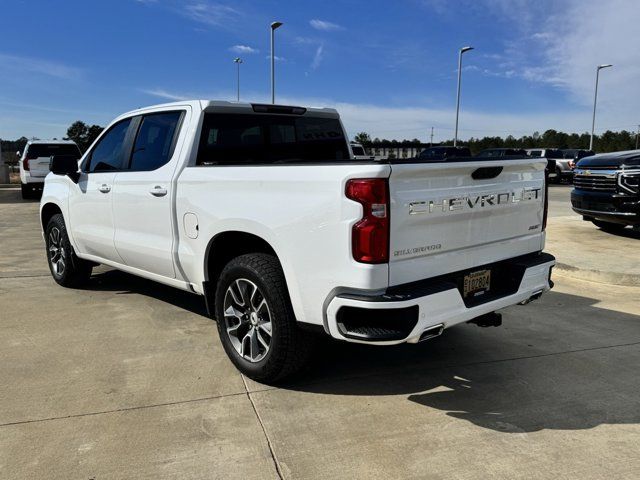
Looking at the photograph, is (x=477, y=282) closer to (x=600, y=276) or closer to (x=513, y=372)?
(x=513, y=372)

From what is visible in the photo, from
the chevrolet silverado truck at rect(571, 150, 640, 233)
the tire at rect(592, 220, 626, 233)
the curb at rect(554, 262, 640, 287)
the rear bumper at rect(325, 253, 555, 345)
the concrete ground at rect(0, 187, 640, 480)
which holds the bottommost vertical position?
the concrete ground at rect(0, 187, 640, 480)

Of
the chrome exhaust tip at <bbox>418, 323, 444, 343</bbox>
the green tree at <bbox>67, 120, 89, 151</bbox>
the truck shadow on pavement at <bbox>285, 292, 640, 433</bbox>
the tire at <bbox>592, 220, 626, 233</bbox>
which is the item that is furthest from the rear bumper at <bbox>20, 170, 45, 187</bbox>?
the green tree at <bbox>67, 120, 89, 151</bbox>

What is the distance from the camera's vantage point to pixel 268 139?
4672 millimetres

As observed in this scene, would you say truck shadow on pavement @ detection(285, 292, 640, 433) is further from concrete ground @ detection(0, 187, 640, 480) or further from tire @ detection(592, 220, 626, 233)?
tire @ detection(592, 220, 626, 233)

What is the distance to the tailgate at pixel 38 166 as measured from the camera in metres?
17.7

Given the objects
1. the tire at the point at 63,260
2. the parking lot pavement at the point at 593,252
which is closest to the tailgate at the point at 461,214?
the parking lot pavement at the point at 593,252

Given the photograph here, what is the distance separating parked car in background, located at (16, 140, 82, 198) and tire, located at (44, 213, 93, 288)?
1244cm

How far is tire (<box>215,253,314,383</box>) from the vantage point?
11.1ft

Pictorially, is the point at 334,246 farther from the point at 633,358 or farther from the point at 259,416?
the point at 633,358

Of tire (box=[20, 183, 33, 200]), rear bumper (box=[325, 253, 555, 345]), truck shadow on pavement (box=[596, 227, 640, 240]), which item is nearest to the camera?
rear bumper (box=[325, 253, 555, 345])

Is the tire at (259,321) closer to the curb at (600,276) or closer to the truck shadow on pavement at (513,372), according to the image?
the truck shadow on pavement at (513,372)

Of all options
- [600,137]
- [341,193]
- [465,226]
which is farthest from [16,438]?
[600,137]

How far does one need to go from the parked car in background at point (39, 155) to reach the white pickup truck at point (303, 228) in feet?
47.0

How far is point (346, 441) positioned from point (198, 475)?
2.64 feet
